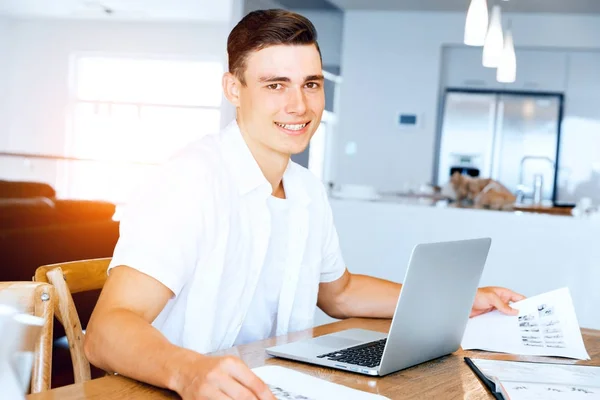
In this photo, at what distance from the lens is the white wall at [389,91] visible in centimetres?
751

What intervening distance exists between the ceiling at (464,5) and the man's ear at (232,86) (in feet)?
17.9

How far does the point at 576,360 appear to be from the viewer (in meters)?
1.34

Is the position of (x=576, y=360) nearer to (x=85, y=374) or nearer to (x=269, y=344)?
(x=269, y=344)

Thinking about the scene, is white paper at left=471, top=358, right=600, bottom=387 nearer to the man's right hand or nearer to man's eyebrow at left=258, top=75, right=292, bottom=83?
the man's right hand

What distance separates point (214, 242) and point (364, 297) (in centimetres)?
47

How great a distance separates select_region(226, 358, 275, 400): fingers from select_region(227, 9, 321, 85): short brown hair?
2.64 feet

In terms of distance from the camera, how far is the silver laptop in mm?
1101

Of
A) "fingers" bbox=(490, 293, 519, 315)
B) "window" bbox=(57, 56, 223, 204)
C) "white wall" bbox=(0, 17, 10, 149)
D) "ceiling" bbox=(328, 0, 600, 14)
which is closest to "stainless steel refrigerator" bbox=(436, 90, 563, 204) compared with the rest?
"ceiling" bbox=(328, 0, 600, 14)

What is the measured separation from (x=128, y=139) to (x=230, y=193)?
2642mm

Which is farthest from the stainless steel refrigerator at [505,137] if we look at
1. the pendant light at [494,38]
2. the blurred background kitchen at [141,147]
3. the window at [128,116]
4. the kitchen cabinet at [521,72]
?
the window at [128,116]

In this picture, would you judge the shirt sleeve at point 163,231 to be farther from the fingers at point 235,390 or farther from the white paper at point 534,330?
the white paper at point 534,330

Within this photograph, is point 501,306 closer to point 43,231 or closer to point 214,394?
point 214,394

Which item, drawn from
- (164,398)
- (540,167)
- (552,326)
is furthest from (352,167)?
(164,398)

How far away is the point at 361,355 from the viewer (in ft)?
3.94
